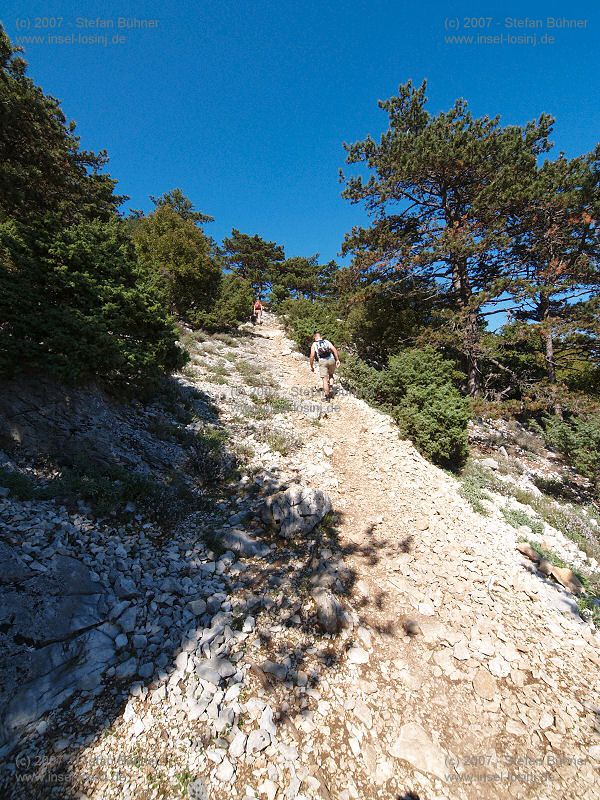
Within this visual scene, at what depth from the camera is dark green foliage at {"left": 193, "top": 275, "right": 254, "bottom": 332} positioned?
59.8ft

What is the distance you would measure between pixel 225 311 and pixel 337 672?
18.3 meters

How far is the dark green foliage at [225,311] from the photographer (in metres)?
18.2

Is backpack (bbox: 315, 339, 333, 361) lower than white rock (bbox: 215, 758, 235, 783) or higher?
higher

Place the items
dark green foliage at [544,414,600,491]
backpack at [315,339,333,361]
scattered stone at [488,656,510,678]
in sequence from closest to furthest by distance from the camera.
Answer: scattered stone at [488,656,510,678], dark green foliage at [544,414,600,491], backpack at [315,339,333,361]

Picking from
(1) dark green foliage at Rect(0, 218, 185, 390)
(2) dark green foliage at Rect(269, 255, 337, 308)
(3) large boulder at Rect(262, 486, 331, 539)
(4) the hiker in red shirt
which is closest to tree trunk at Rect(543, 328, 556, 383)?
(3) large boulder at Rect(262, 486, 331, 539)

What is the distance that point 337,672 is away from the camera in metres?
3.42

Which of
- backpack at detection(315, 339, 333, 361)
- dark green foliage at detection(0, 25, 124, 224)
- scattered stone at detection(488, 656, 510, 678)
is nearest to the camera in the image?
scattered stone at detection(488, 656, 510, 678)

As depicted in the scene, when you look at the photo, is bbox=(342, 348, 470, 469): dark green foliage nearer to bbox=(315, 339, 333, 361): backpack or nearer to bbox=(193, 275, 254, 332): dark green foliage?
bbox=(315, 339, 333, 361): backpack

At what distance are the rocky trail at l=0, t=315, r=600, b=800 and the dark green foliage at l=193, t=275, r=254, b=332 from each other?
14.4 metres

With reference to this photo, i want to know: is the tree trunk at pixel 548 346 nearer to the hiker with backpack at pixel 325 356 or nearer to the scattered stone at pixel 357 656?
the hiker with backpack at pixel 325 356

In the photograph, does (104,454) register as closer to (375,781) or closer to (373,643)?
(373,643)

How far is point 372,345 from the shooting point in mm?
14961

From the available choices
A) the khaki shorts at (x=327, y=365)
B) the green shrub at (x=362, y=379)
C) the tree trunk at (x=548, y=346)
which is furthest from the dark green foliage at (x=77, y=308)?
the tree trunk at (x=548, y=346)

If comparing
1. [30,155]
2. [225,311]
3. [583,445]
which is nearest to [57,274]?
[30,155]
